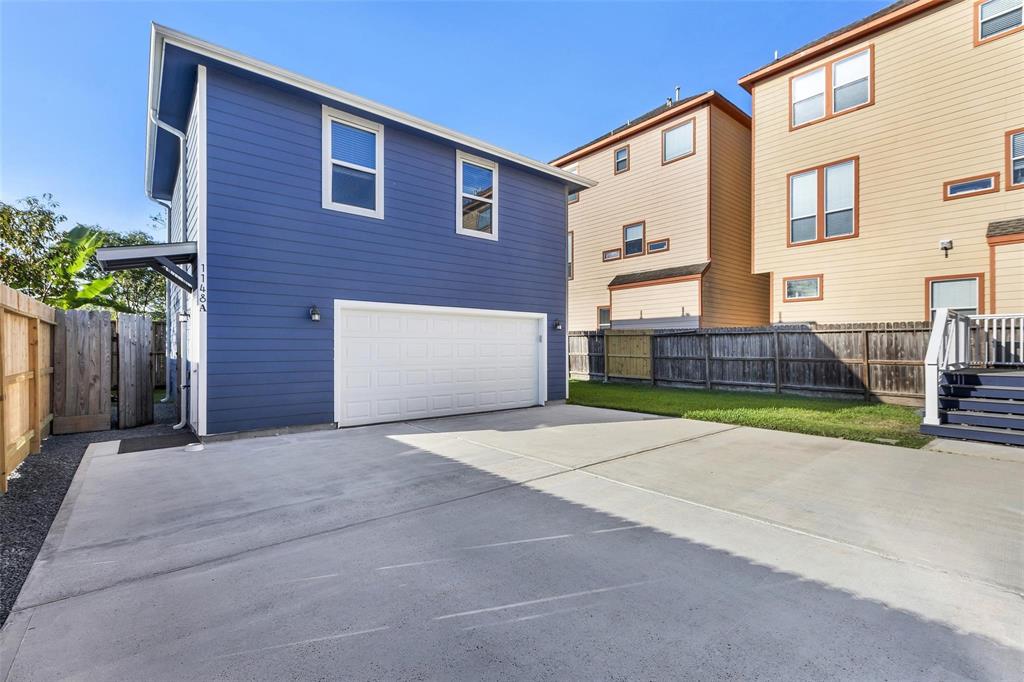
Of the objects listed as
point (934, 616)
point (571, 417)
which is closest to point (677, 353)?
point (571, 417)

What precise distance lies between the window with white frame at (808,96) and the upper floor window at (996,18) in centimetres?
272

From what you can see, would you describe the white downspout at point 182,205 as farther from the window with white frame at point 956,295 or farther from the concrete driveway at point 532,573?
the window with white frame at point 956,295

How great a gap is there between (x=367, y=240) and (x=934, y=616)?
24.4ft

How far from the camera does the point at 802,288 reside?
11.7 metres

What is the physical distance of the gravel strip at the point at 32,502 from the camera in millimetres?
2662

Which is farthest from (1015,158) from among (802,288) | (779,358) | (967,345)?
(779,358)

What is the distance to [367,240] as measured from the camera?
24.4ft

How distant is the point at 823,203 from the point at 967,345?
15.5 feet

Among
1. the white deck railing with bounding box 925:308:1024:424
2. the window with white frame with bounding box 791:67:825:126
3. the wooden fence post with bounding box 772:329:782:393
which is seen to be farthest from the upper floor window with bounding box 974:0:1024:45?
the wooden fence post with bounding box 772:329:782:393

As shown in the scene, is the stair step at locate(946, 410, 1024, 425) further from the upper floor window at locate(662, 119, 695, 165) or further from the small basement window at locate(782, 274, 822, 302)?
the upper floor window at locate(662, 119, 695, 165)

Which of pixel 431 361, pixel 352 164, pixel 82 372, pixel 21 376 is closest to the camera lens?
pixel 21 376

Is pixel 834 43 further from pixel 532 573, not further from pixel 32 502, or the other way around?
pixel 32 502

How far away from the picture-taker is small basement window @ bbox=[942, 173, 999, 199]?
9141mm

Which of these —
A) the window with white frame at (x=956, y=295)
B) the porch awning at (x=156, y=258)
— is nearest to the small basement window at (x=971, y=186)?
the window with white frame at (x=956, y=295)
